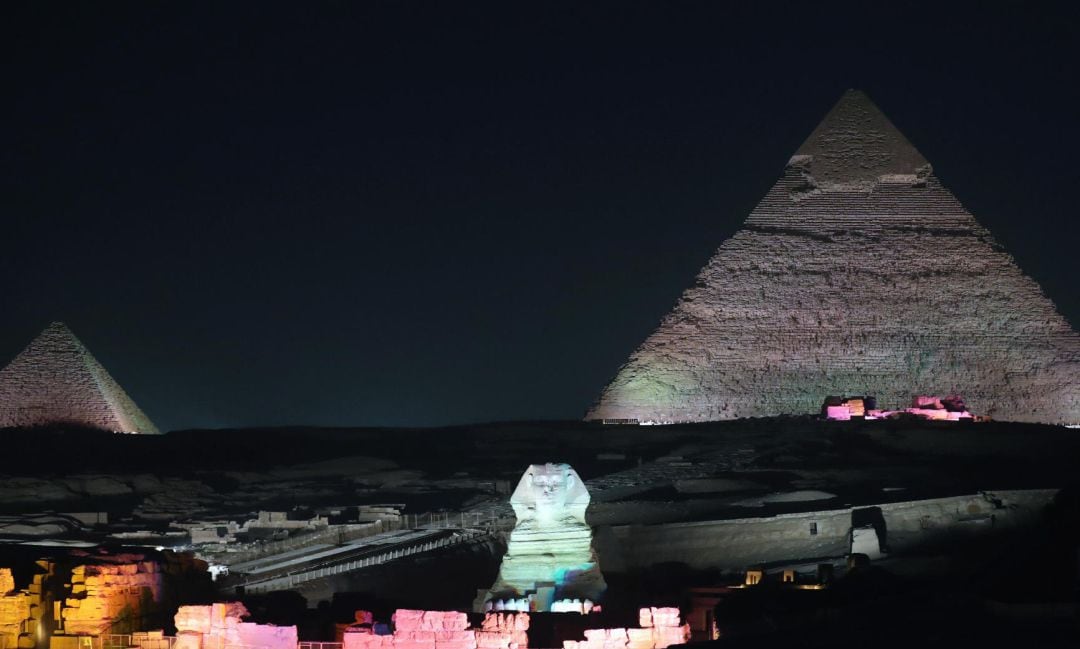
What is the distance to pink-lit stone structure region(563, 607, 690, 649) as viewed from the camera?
20.5 meters

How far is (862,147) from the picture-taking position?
2869 inches

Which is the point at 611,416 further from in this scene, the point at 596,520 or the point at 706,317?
the point at 596,520

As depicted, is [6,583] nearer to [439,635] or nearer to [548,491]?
[439,635]

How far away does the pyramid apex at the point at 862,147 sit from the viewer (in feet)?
239

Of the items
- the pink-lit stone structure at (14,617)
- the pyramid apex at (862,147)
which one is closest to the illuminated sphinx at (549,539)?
the pink-lit stone structure at (14,617)

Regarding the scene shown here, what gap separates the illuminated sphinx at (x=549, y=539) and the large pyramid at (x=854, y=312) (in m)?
42.1

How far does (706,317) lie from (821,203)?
470cm

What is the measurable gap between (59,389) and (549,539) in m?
39.7

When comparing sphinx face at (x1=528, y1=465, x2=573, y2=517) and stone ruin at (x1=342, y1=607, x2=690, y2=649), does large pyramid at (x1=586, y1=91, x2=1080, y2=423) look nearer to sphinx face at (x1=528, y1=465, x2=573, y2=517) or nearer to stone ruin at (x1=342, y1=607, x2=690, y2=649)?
sphinx face at (x1=528, y1=465, x2=573, y2=517)

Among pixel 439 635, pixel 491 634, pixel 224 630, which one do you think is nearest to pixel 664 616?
pixel 491 634

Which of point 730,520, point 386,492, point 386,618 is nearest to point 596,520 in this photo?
point 730,520

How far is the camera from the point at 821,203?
241 ft

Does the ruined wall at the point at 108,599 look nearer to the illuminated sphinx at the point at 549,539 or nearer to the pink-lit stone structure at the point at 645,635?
the illuminated sphinx at the point at 549,539

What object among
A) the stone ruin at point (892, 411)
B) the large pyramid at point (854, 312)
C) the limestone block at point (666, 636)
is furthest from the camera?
the large pyramid at point (854, 312)
